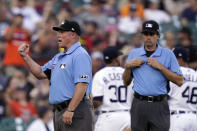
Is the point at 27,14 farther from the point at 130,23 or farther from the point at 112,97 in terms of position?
the point at 112,97

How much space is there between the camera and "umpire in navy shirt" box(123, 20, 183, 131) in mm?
9023

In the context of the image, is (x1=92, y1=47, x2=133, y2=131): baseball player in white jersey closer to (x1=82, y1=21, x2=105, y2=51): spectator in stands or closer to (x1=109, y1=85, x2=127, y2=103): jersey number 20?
(x1=109, y1=85, x2=127, y2=103): jersey number 20

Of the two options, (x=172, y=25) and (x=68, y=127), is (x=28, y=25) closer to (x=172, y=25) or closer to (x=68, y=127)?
(x=172, y=25)

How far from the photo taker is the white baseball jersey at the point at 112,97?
33.1 feet

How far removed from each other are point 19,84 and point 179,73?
20.2 feet

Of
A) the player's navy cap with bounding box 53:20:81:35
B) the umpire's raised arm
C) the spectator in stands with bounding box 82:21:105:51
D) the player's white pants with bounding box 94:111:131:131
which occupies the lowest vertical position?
the player's white pants with bounding box 94:111:131:131

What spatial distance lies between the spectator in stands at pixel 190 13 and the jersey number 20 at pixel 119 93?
7422 mm

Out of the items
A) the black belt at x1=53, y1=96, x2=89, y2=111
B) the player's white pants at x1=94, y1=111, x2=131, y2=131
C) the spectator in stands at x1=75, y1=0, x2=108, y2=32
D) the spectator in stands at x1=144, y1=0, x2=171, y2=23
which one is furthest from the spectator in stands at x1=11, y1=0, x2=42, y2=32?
the black belt at x1=53, y1=96, x2=89, y2=111

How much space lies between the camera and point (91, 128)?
829 centimetres

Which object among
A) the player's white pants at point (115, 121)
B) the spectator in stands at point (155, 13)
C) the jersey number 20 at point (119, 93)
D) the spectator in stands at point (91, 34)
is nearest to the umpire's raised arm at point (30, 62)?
the jersey number 20 at point (119, 93)

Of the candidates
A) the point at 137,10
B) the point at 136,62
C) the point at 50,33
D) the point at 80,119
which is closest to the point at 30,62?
the point at 80,119

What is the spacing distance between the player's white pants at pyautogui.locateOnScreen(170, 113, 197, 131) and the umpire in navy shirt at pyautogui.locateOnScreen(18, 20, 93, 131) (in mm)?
2149

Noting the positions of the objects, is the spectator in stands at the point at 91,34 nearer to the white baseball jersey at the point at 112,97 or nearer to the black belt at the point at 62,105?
the white baseball jersey at the point at 112,97

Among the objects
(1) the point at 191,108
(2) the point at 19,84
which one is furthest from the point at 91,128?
(2) the point at 19,84
